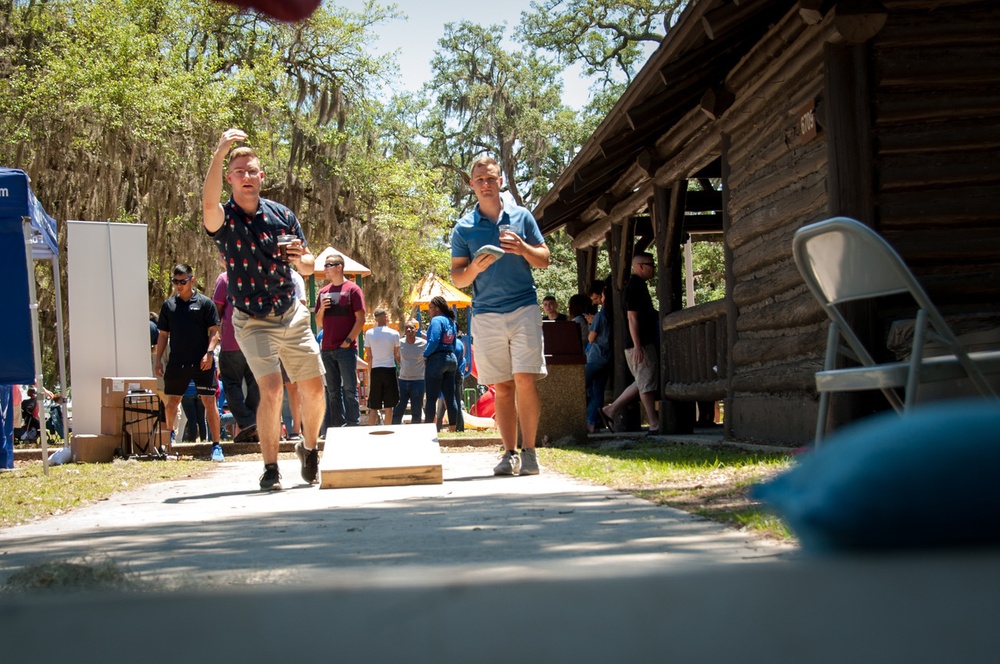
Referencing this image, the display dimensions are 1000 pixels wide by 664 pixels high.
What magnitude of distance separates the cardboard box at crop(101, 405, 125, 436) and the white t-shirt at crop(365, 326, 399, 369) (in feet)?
14.6

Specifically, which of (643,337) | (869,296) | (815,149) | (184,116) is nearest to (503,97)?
(184,116)

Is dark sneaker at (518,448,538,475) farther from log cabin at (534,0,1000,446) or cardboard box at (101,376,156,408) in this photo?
cardboard box at (101,376,156,408)

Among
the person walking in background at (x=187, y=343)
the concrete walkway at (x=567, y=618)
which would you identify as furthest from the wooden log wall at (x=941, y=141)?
the person walking in background at (x=187, y=343)

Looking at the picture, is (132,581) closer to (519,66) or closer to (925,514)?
(925,514)

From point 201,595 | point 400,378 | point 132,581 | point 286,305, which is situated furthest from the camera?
point 400,378

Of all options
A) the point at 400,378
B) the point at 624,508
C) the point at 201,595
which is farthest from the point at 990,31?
the point at 400,378

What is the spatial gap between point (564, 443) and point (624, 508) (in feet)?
18.6

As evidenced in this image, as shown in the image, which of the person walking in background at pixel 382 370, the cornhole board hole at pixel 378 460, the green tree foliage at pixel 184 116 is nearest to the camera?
the cornhole board hole at pixel 378 460

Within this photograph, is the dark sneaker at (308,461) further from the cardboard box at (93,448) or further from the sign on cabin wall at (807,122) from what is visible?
the cardboard box at (93,448)

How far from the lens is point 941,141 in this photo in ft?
21.8

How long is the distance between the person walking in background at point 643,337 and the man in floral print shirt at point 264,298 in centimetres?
554

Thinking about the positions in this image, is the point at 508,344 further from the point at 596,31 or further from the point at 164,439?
the point at 596,31

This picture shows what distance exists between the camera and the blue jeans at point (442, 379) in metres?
13.6

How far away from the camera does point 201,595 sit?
4.61 feet
